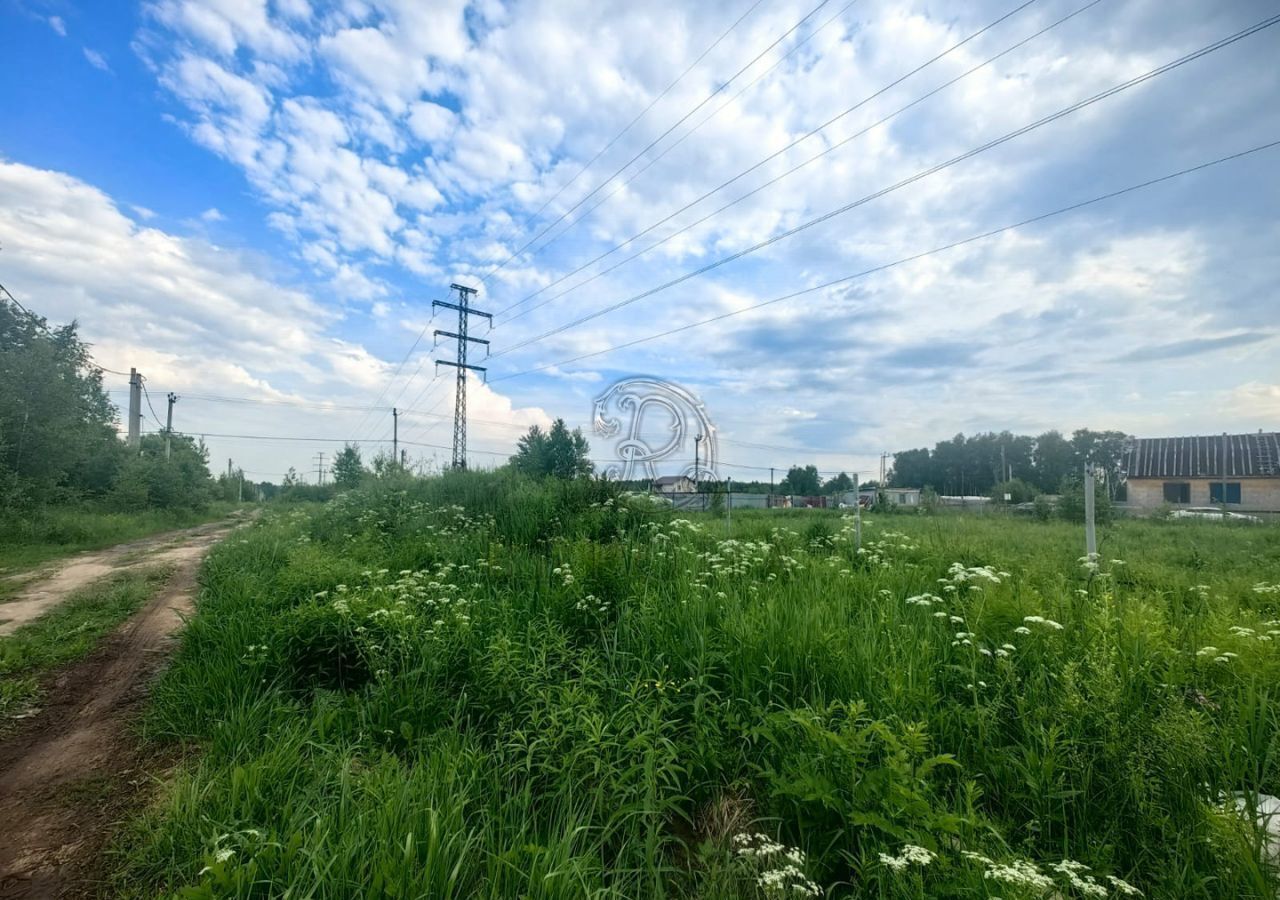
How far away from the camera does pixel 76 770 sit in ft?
9.94

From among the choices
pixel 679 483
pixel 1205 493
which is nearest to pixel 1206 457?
pixel 1205 493

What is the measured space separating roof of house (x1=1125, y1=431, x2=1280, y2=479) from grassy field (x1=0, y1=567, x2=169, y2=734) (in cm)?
3825

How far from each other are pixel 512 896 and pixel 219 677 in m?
3.12

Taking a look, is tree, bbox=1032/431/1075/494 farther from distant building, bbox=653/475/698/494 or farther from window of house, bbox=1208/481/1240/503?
distant building, bbox=653/475/698/494

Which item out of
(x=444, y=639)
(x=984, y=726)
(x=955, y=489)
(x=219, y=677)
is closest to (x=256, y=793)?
(x=444, y=639)

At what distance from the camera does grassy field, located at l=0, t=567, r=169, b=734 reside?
400 centimetres

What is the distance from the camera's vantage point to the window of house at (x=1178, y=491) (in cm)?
2937

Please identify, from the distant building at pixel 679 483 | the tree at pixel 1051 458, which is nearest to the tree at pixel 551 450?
the distant building at pixel 679 483

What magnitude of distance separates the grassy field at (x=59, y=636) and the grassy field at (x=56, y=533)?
159 centimetres

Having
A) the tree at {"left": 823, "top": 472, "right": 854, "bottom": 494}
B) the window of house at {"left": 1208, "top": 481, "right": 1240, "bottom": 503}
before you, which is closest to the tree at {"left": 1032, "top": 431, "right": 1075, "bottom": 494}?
the window of house at {"left": 1208, "top": 481, "right": 1240, "bottom": 503}

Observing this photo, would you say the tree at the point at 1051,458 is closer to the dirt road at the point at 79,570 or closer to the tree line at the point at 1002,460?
the tree line at the point at 1002,460

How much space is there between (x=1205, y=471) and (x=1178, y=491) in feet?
5.16

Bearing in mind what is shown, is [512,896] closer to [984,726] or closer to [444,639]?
[444,639]

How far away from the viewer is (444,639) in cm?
380
